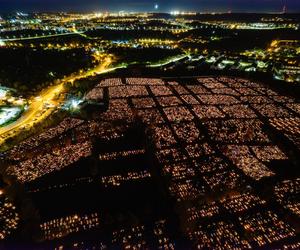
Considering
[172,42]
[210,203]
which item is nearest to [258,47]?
[172,42]

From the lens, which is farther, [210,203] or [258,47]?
[258,47]

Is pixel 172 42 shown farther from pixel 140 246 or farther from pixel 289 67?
pixel 140 246

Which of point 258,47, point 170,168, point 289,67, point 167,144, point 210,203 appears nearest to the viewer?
point 210,203

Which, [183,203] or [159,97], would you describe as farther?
[159,97]

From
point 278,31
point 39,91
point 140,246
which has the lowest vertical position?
point 278,31

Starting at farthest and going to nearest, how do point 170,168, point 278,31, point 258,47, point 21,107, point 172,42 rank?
point 278,31, point 172,42, point 258,47, point 21,107, point 170,168

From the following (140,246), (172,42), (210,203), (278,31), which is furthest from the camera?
(278,31)

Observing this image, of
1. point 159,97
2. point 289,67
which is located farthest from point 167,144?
point 289,67

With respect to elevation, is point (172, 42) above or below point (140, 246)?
below

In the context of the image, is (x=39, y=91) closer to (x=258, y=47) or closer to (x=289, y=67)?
(x=289, y=67)
